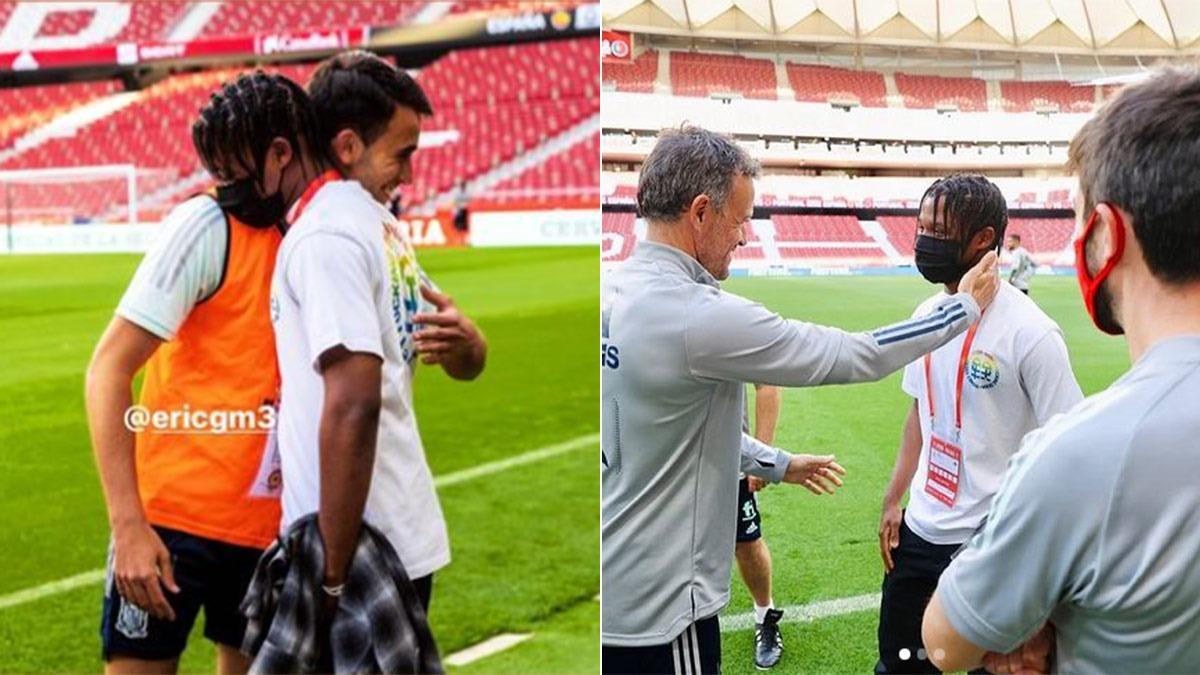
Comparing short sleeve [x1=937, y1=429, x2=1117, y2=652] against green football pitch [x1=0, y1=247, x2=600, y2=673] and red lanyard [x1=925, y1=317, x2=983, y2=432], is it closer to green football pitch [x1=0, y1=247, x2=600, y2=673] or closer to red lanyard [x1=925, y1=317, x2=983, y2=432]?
red lanyard [x1=925, y1=317, x2=983, y2=432]

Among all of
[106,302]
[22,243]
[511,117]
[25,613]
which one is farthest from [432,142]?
[25,613]

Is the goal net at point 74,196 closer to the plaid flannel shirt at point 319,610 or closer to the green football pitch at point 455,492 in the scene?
the green football pitch at point 455,492

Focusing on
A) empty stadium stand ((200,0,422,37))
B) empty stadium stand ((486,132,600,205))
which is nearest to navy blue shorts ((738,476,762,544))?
A: empty stadium stand ((200,0,422,37))

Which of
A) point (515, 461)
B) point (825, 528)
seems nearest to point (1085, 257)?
point (825, 528)

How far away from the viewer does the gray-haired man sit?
41.5 inches

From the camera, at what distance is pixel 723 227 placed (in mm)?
1137

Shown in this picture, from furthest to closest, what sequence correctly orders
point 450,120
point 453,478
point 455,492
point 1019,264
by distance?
point 450,120 → point 453,478 → point 455,492 → point 1019,264

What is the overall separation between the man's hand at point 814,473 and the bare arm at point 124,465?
74 cm

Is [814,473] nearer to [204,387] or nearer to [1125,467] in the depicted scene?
[1125,467]

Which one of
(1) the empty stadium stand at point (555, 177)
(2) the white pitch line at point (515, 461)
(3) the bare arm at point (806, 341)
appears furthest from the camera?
(1) the empty stadium stand at point (555, 177)

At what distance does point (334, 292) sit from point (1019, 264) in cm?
71

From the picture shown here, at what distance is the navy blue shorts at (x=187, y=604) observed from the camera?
54.7 inches

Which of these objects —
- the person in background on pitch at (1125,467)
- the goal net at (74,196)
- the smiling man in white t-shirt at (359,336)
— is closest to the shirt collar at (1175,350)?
the person in background on pitch at (1125,467)

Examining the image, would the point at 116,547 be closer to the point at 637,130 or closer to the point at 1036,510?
the point at 637,130
